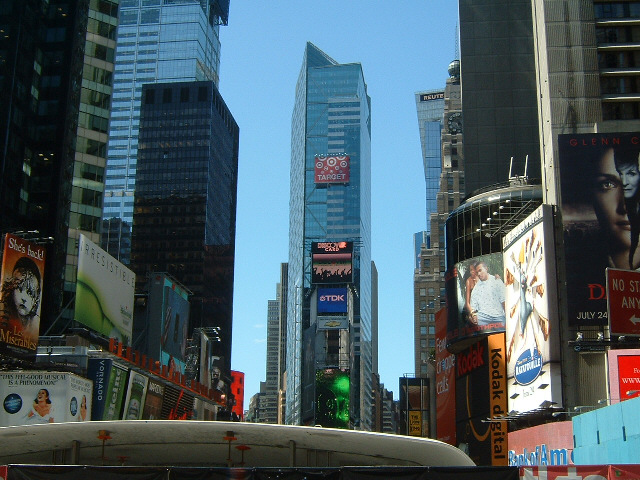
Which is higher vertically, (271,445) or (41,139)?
(41,139)

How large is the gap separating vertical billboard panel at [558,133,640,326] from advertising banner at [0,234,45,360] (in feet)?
113

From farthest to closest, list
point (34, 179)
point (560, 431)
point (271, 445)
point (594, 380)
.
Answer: point (34, 179), point (594, 380), point (560, 431), point (271, 445)

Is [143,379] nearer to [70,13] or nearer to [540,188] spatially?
[540,188]

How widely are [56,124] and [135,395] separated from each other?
33721 millimetres

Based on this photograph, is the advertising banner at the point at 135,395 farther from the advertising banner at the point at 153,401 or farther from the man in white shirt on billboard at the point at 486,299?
the man in white shirt on billboard at the point at 486,299

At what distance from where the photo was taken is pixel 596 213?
195ft

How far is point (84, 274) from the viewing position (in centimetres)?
7381

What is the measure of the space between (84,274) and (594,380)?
39.9 m

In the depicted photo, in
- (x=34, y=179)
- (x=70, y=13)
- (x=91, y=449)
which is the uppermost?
(x=70, y=13)

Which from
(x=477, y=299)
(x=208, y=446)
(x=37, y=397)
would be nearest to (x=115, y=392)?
(x=37, y=397)

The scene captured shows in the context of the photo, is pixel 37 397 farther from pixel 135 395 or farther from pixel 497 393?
pixel 497 393

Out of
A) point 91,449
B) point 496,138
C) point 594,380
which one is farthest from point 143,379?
point 91,449

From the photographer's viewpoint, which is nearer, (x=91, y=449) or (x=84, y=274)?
(x=91, y=449)

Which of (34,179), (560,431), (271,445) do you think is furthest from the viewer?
(34,179)
